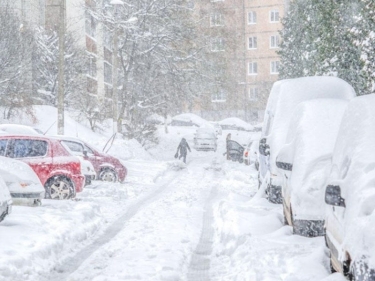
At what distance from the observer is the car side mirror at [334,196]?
6.05 m

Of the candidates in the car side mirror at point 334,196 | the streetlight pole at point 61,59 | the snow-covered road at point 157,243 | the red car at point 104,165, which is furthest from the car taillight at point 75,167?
the car side mirror at point 334,196

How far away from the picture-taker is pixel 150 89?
4097cm

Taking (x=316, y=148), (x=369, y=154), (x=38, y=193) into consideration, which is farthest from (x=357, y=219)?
(x=38, y=193)

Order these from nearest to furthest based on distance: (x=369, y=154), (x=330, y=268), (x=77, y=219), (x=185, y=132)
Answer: (x=369, y=154), (x=330, y=268), (x=77, y=219), (x=185, y=132)

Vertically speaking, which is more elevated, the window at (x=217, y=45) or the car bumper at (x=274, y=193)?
the window at (x=217, y=45)

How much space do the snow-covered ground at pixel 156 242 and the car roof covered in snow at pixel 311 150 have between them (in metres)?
0.65

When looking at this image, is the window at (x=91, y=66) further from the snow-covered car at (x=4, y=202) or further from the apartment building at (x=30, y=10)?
the snow-covered car at (x=4, y=202)

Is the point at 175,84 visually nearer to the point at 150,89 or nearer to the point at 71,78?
the point at 150,89

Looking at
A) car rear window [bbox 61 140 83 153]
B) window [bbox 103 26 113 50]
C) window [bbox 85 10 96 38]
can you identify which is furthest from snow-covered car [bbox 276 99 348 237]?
window [bbox 85 10 96 38]

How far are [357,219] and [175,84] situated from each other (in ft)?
114

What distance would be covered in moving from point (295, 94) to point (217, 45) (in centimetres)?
2996

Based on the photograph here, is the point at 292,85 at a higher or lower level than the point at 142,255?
higher

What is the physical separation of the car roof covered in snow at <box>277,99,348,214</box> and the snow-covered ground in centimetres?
65

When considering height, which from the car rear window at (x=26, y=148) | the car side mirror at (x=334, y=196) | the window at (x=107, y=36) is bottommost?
the car side mirror at (x=334, y=196)
